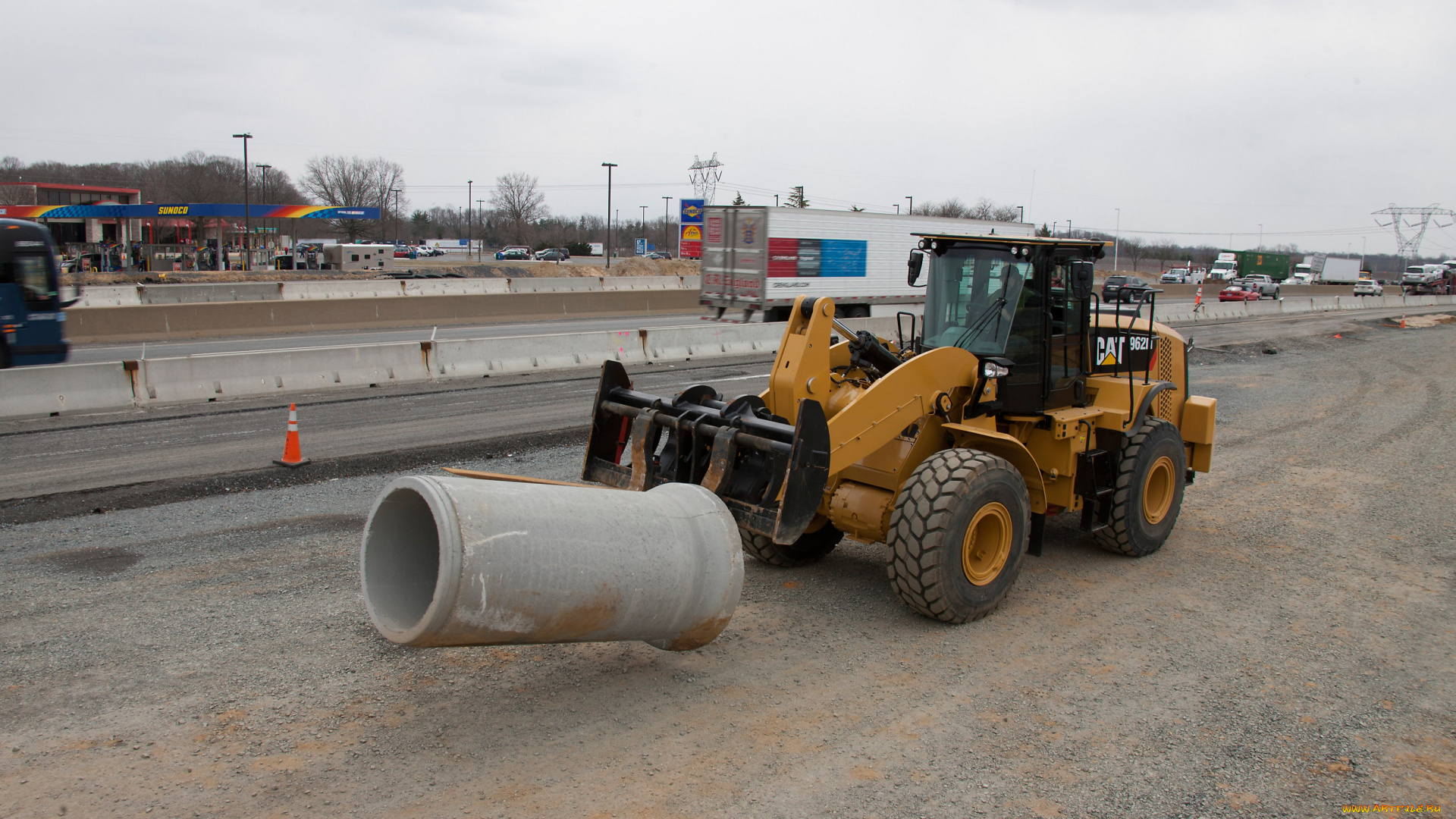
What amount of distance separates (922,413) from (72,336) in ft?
81.1

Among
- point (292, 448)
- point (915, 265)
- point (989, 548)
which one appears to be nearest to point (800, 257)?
point (292, 448)

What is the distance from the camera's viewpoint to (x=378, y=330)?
92.5 feet

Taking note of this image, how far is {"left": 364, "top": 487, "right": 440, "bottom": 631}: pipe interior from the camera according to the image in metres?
4.79

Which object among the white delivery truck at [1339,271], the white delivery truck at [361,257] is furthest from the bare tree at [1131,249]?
the white delivery truck at [361,257]

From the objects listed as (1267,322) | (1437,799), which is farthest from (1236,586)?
(1267,322)

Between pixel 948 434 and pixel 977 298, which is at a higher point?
pixel 977 298

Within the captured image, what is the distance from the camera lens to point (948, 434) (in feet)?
23.3

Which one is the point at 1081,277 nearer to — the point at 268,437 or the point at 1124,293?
the point at 1124,293

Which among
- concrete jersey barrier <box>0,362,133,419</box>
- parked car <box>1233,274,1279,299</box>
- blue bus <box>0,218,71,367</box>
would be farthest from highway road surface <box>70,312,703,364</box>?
parked car <box>1233,274,1279,299</box>

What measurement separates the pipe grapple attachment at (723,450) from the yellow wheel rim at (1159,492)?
381 cm

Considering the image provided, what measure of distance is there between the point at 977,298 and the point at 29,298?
17.3 meters

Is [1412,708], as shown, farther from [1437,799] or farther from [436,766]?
[436,766]

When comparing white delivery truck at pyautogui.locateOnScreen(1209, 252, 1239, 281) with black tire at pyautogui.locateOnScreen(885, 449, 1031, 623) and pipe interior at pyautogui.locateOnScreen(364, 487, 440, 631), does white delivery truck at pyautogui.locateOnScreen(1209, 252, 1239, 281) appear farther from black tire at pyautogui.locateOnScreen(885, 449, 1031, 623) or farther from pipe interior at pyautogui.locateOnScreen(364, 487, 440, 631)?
pipe interior at pyautogui.locateOnScreen(364, 487, 440, 631)

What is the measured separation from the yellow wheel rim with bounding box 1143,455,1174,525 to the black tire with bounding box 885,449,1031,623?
229cm
